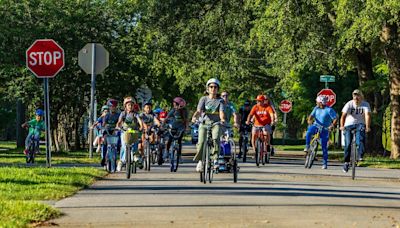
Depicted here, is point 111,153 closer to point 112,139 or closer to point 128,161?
point 112,139

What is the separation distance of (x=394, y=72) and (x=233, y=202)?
21.5 metres

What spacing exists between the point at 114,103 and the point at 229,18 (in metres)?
14.7

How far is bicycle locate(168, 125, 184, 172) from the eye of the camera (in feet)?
71.3

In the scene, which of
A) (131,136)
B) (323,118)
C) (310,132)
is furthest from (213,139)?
(310,132)

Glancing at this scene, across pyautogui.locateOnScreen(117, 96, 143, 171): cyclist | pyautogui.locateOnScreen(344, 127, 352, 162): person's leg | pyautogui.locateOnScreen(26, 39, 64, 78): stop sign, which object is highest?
pyautogui.locateOnScreen(26, 39, 64, 78): stop sign

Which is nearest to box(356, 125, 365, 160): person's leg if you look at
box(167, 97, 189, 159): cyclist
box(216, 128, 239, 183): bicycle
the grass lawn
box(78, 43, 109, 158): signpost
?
box(167, 97, 189, 159): cyclist

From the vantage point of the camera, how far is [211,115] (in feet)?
57.7

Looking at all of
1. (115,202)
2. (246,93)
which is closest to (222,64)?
(115,202)

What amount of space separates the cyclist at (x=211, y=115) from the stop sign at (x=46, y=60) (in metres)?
4.12

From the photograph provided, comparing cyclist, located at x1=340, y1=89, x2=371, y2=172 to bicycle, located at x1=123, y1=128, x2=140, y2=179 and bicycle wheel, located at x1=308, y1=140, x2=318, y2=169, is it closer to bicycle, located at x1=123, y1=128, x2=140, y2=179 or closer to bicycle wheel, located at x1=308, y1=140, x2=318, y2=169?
bicycle wheel, located at x1=308, y1=140, x2=318, y2=169

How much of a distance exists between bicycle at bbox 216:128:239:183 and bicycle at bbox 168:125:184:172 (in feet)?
12.6

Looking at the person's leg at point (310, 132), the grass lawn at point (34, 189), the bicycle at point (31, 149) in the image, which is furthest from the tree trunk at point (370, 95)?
the grass lawn at point (34, 189)

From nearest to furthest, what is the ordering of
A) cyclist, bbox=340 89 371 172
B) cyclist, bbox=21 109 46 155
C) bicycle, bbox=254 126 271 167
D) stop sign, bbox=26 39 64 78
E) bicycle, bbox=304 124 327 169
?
stop sign, bbox=26 39 64 78 → cyclist, bbox=340 89 371 172 → bicycle, bbox=304 124 327 169 → bicycle, bbox=254 126 271 167 → cyclist, bbox=21 109 46 155

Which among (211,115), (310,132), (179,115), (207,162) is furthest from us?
(310,132)
